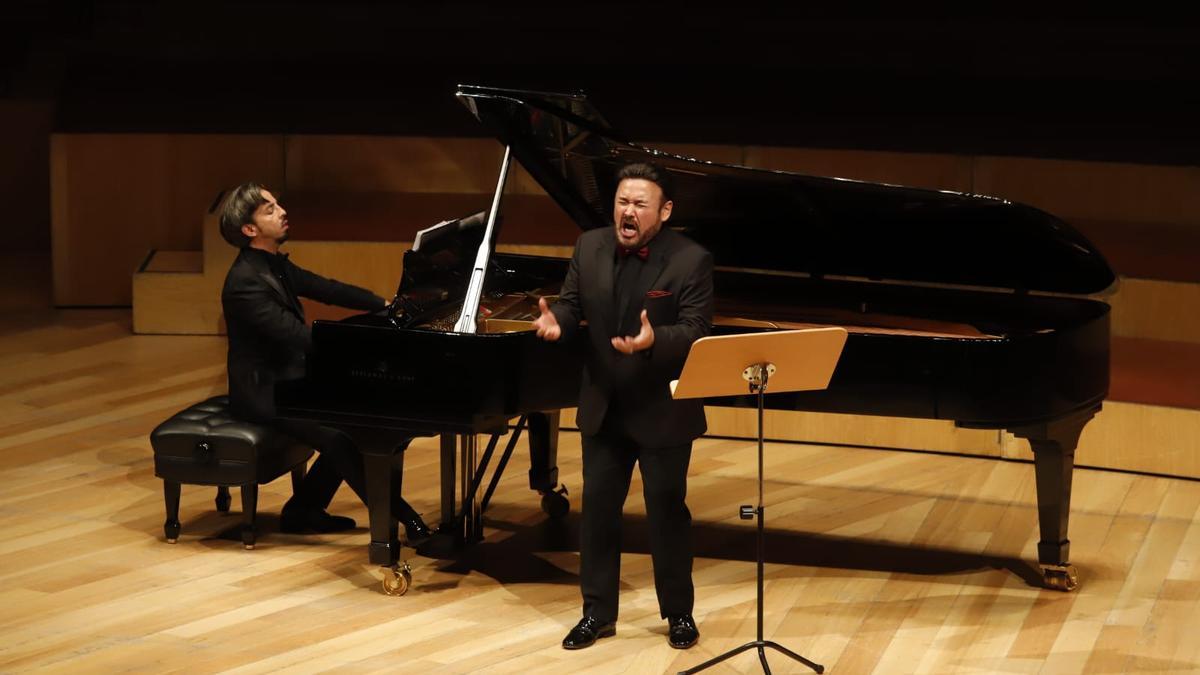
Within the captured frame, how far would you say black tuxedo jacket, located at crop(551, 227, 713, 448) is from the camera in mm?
4098

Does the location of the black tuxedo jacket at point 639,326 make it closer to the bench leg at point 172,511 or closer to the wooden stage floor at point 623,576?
the wooden stage floor at point 623,576

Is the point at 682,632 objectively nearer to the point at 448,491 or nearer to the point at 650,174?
the point at 448,491

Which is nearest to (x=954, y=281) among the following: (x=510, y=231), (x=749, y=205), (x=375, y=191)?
(x=749, y=205)

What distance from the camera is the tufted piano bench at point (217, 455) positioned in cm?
493

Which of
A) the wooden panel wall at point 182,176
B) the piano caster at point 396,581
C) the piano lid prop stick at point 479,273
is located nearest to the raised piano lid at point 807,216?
the piano lid prop stick at point 479,273

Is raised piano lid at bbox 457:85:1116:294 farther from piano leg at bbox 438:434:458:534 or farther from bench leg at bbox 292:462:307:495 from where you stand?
bench leg at bbox 292:462:307:495

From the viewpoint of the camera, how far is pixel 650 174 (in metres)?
4.09

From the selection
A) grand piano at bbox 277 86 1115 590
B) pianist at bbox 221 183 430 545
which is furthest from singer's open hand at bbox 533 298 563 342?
pianist at bbox 221 183 430 545

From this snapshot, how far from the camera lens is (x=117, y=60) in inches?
358

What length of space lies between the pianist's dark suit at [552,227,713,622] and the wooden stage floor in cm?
25

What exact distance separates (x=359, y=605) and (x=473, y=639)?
0.41 meters

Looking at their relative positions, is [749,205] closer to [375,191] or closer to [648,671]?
[648,671]

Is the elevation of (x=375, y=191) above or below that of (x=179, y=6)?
below

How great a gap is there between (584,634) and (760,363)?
0.93 m
